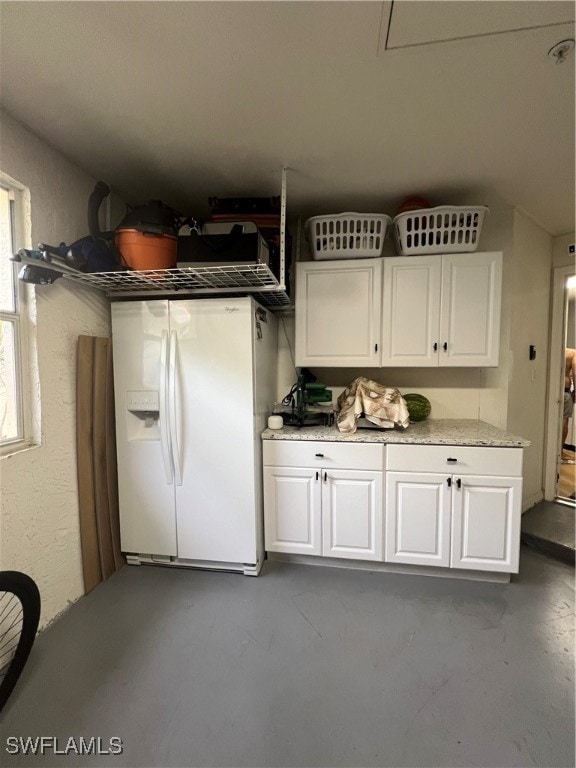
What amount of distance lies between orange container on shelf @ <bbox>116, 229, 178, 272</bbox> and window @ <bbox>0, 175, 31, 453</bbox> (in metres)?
0.45

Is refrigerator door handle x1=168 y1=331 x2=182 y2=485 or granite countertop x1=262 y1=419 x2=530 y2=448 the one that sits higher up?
refrigerator door handle x1=168 y1=331 x2=182 y2=485

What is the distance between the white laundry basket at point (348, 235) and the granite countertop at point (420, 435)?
3.94ft

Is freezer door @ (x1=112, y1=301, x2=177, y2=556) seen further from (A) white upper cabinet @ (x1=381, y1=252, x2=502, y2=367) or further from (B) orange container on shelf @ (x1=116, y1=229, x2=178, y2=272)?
(A) white upper cabinet @ (x1=381, y1=252, x2=502, y2=367)

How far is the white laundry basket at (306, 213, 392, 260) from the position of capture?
216cm

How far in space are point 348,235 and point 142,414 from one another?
182cm

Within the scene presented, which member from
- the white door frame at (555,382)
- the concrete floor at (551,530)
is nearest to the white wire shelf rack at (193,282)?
the white door frame at (555,382)

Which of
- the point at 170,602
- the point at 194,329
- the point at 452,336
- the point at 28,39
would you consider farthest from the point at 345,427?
the point at 28,39

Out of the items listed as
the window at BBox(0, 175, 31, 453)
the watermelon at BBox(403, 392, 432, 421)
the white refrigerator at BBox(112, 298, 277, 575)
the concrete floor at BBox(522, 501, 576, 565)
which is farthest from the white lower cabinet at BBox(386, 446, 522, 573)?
the window at BBox(0, 175, 31, 453)

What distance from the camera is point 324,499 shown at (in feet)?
6.93

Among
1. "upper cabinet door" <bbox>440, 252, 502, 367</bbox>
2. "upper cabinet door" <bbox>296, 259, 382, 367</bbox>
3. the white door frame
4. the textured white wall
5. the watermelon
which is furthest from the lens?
the white door frame

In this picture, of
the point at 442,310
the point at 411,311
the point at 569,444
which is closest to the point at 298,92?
the point at 411,311

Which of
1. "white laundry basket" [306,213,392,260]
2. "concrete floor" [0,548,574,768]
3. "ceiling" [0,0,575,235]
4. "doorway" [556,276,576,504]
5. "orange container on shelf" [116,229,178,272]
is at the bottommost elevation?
"concrete floor" [0,548,574,768]

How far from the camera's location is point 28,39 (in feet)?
3.76

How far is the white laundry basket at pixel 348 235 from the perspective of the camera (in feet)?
7.10
